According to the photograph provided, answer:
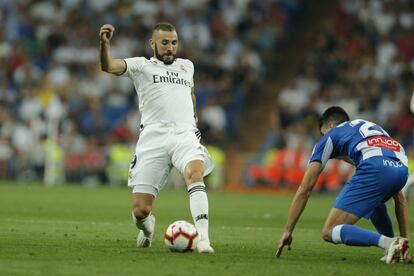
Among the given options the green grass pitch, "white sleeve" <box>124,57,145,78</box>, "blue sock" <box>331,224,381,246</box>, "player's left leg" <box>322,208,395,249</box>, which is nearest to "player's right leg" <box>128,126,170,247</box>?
the green grass pitch

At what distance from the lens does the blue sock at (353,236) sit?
914 centimetres

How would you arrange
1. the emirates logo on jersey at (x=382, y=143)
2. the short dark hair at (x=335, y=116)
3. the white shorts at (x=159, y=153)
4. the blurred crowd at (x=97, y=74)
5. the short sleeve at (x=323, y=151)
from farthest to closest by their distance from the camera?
the blurred crowd at (x=97, y=74) → the white shorts at (x=159, y=153) → the short dark hair at (x=335, y=116) → the emirates logo on jersey at (x=382, y=143) → the short sleeve at (x=323, y=151)

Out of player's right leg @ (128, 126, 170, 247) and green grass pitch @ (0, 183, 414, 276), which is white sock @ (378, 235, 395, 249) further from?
player's right leg @ (128, 126, 170, 247)

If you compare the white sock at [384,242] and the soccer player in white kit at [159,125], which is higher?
the soccer player in white kit at [159,125]

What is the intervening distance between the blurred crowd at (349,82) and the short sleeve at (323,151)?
1548 cm

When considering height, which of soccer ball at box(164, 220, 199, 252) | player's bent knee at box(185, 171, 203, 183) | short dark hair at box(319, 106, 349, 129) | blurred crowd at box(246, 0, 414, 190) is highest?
blurred crowd at box(246, 0, 414, 190)

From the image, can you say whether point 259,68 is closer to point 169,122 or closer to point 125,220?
point 125,220

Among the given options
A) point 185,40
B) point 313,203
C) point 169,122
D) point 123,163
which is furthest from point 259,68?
point 169,122

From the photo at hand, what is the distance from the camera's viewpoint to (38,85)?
95.6 ft

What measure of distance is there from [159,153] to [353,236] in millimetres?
2434

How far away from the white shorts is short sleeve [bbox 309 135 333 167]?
56.4 inches

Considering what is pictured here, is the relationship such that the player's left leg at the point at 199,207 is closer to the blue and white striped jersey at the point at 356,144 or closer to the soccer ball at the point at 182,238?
the soccer ball at the point at 182,238

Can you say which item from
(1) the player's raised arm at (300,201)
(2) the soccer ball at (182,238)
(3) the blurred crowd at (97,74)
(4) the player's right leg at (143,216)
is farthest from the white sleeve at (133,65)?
(3) the blurred crowd at (97,74)

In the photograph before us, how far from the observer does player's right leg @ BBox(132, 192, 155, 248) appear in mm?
10555
